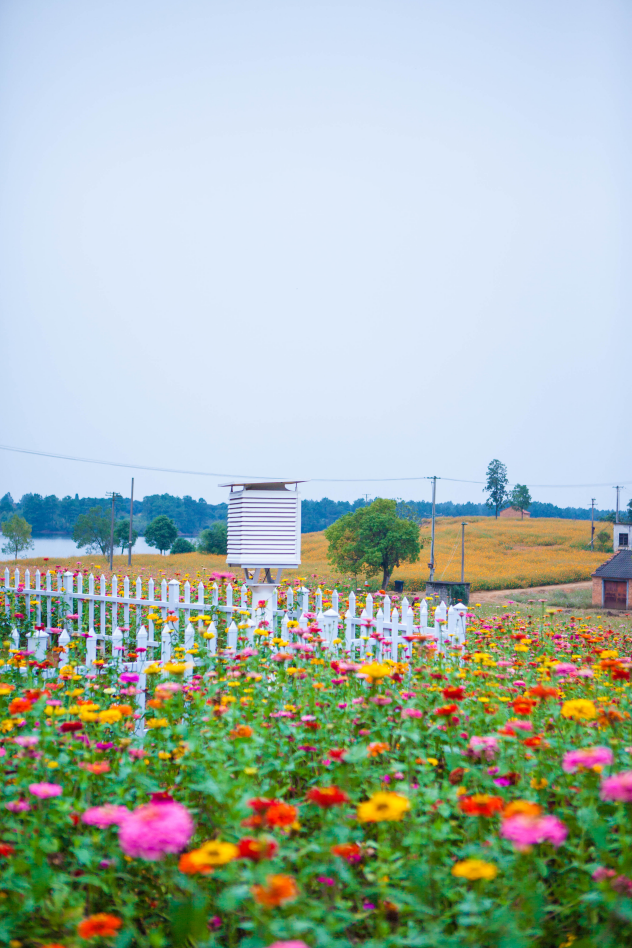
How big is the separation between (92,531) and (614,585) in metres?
47.2

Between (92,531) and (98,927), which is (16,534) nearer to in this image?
(92,531)

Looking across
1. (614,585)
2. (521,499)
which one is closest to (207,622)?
(614,585)

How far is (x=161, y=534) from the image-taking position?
55.6 meters

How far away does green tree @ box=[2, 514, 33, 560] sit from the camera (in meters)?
54.3

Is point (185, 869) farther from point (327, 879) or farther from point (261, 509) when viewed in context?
point (261, 509)

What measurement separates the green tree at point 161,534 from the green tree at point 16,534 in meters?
11.5

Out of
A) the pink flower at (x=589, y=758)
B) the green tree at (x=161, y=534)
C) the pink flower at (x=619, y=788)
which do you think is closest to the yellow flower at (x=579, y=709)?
the pink flower at (x=589, y=758)

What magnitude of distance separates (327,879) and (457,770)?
0.66 m

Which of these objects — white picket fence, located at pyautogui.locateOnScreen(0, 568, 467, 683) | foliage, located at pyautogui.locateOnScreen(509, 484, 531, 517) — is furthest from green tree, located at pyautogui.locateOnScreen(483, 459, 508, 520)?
white picket fence, located at pyautogui.locateOnScreen(0, 568, 467, 683)

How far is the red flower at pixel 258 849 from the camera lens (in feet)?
3.51

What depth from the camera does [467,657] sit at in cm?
327

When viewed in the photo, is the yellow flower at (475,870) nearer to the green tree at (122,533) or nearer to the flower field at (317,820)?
the flower field at (317,820)

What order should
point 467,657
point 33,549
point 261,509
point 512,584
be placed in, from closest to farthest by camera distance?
point 467,657 → point 261,509 → point 512,584 → point 33,549

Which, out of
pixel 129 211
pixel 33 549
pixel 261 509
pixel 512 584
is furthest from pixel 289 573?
pixel 33 549
